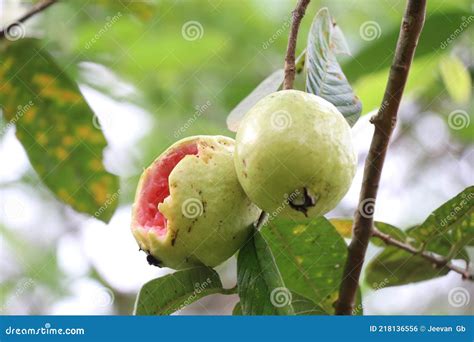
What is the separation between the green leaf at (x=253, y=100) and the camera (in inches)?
56.9

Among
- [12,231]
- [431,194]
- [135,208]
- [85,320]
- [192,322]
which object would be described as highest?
[431,194]

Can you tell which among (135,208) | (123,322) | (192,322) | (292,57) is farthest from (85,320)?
(292,57)

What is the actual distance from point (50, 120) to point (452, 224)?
103cm

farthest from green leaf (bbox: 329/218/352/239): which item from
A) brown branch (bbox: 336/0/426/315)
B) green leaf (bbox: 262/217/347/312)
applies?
brown branch (bbox: 336/0/426/315)

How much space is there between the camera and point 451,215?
1501 millimetres

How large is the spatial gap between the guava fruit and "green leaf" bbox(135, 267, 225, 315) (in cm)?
2

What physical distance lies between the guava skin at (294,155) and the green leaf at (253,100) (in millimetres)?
296

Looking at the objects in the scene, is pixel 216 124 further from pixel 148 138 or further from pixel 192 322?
pixel 192 322

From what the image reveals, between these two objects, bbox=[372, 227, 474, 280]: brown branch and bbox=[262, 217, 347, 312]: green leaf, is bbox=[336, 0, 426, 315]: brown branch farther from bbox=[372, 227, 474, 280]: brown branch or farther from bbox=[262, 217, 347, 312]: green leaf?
bbox=[372, 227, 474, 280]: brown branch

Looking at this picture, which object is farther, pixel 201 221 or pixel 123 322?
pixel 123 322

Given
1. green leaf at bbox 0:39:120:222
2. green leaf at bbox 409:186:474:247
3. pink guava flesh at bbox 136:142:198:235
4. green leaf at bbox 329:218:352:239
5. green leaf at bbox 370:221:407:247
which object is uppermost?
green leaf at bbox 409:186:474:247

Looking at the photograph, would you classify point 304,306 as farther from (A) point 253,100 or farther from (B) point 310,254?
(A) point 253,100

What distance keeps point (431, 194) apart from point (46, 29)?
5.81 feet

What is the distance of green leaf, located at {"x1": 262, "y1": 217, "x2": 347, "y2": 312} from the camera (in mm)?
1440
